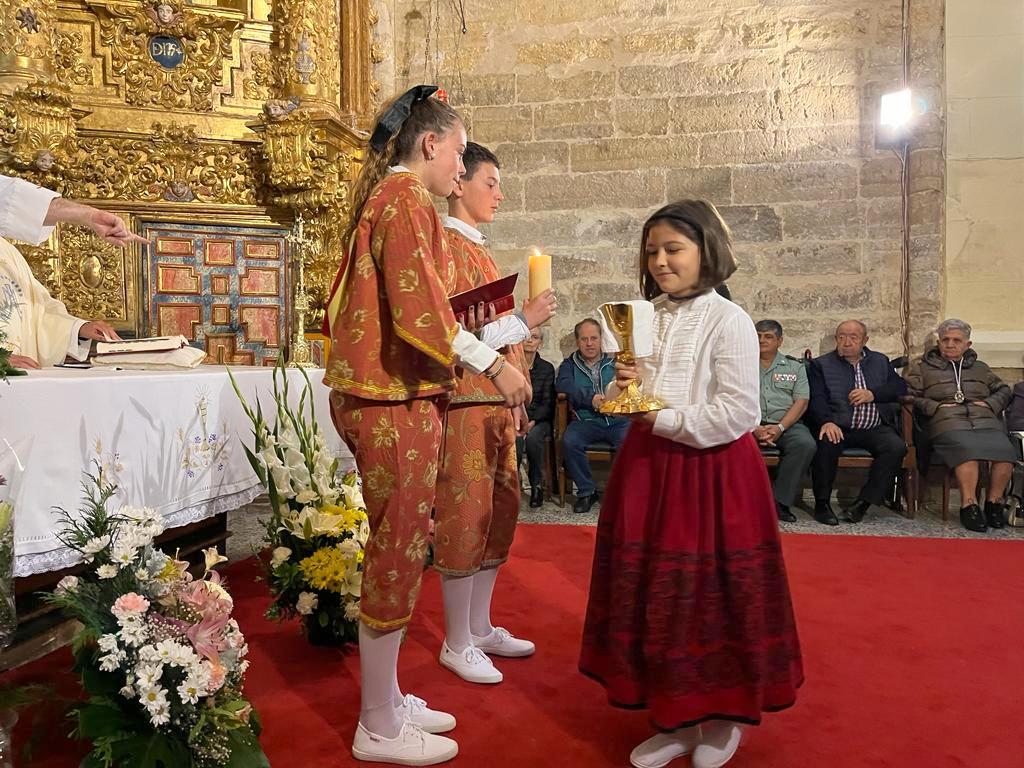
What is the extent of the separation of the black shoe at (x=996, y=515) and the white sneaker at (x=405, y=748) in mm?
4647

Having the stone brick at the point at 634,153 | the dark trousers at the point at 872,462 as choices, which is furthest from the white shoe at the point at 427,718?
the stone brick at the point at 634,153

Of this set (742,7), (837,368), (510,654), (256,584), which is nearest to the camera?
(510,654)

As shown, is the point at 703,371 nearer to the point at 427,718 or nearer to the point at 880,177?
the point at 427,718

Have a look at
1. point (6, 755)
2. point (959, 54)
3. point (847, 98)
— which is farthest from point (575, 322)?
point (6, 755)

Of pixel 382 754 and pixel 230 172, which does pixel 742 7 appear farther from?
pixel 382 754

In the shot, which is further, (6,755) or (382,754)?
(382,754)

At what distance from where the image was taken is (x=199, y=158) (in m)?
6.06

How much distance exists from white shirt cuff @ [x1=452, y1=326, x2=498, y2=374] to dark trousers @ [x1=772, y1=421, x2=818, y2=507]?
13.4 feet

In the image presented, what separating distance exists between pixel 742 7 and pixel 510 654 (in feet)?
20.5

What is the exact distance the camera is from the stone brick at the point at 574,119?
720 cm

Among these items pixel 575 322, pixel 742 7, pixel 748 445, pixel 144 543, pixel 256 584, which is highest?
pixel 742 7

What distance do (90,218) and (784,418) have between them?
15.8 ft

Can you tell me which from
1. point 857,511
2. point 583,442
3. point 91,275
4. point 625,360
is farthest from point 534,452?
point 625,360

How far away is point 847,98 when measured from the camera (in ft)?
22.2
